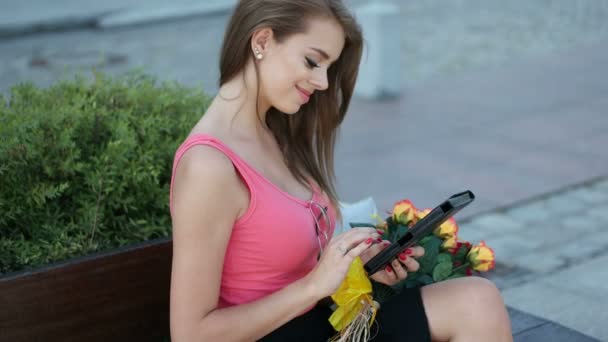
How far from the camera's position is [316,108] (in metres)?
2.45

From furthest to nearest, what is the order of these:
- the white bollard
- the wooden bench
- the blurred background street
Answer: the white bollard → the blurred background street → the wooden bench

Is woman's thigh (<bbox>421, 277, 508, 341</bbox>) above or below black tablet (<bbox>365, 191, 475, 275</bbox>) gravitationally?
below

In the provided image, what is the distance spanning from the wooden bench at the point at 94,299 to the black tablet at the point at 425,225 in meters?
0.65

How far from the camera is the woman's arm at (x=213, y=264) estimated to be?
6.21 feet

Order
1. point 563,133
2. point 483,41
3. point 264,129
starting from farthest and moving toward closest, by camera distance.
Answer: point 483,41 → point 563,133 → point 264,129

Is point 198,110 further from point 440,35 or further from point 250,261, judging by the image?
point 440,35

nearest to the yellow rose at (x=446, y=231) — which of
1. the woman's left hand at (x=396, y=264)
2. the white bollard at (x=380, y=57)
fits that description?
the woman's left hand at (x=396, y=264)

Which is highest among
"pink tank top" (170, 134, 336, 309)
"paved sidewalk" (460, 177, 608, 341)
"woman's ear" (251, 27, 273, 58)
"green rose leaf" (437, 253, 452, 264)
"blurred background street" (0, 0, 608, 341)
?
"woman's ear" (251, 27, 273, 58)

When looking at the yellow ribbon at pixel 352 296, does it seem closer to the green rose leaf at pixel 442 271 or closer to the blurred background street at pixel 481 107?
the green rose leaf at pixel 442 271

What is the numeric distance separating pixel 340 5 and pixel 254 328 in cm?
79

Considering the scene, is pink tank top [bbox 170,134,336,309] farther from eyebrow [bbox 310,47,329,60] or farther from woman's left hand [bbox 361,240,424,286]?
eyebrow [bbox 310,47,329,60]

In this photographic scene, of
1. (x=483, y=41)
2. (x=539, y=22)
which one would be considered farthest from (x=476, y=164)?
(x=539, y=22)

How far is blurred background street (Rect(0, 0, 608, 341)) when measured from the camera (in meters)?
4.27

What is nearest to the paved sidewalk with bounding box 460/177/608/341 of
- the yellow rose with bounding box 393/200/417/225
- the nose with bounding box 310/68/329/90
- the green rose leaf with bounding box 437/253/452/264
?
the green rose leaf with bounding box 437/253/452/264
